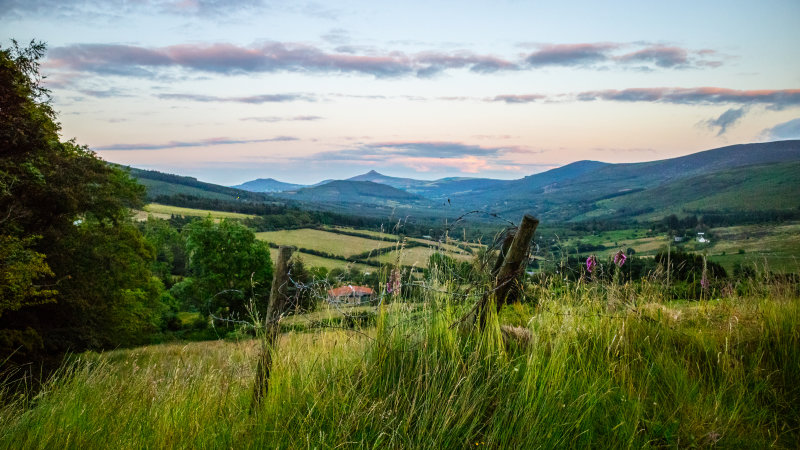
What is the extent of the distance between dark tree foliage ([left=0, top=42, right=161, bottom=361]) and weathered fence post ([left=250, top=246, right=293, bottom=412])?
16132mm

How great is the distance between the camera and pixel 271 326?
4305 mm

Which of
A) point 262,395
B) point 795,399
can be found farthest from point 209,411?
point 795,399

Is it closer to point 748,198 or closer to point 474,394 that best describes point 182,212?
point 474,394

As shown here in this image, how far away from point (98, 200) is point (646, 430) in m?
27.4

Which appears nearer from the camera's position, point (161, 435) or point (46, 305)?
point (161, 435)

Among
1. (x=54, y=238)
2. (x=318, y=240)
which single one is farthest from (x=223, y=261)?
(x=318, y=240)

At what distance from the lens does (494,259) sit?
17.8 ft

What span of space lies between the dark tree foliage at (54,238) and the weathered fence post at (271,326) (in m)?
16.1

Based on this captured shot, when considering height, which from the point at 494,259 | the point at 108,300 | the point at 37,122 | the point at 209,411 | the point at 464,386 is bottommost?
the point at 108,300

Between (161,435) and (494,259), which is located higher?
(494,259)

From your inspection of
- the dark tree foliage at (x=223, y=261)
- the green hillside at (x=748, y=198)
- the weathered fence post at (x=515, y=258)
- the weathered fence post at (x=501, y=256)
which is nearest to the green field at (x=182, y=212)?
the dark tree foliage at (x=223, y=261)

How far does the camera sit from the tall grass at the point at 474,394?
3111 mm

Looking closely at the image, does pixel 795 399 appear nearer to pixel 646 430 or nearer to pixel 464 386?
pixel 646 430

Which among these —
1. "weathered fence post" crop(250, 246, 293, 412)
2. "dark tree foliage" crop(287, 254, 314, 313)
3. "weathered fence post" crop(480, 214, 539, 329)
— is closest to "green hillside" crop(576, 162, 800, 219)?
"weathered fence post" crop(480, 214, 539, 329)
